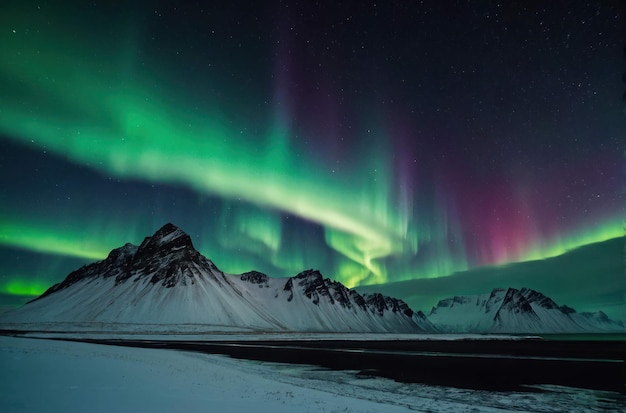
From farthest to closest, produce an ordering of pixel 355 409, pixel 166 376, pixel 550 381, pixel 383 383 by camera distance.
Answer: pixel 550 381
pixel 383 383
pixel 166 376
pixel 355 409

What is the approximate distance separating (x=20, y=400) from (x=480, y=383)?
93.8ft

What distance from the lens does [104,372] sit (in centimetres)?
2630

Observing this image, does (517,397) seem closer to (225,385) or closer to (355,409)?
(355,409)

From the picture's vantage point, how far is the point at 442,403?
71.1 feet

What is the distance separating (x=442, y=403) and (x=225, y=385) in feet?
39.7

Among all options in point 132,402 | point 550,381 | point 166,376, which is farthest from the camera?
point 550,381

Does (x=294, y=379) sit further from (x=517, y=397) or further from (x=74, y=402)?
(x=74, y=402)

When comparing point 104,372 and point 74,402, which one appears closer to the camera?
point 74,402

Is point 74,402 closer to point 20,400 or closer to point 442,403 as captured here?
point 20,400

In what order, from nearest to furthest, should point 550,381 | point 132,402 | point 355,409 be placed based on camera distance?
point 132,402
point 355,409
point 550,381

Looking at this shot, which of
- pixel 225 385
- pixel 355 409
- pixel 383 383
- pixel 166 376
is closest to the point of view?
pixel 355 409

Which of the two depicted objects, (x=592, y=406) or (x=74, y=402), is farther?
(x=592, y=406)

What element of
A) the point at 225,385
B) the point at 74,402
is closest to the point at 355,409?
the point at 225,385

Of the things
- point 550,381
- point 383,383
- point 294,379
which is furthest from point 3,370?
point 550,381
